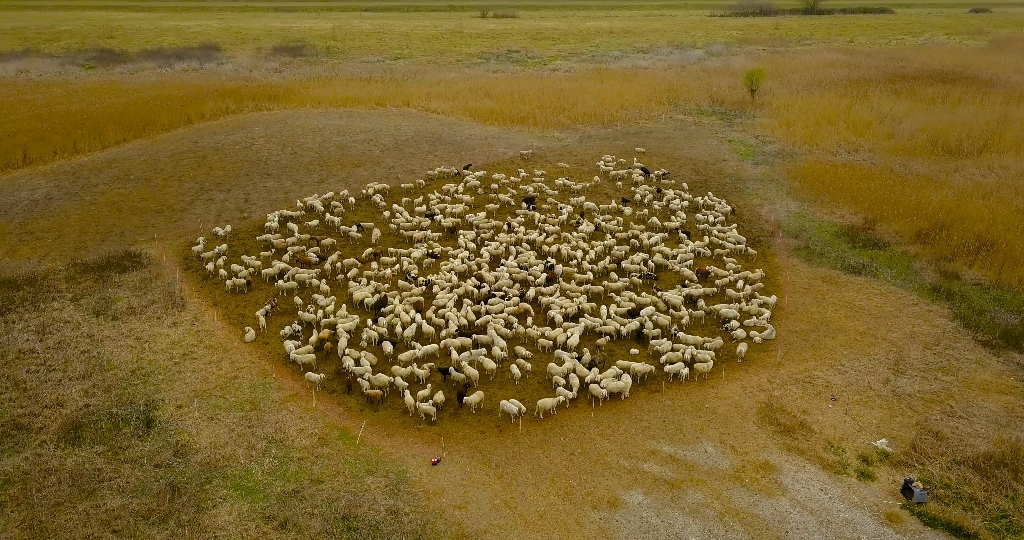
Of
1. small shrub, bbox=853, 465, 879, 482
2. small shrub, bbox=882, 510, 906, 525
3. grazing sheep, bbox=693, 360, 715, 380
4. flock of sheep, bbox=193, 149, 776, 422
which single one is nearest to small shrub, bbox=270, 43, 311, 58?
flock of sheep, bbox=193, 149, 776, 422

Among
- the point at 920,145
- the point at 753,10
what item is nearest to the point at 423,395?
the point at 920,145

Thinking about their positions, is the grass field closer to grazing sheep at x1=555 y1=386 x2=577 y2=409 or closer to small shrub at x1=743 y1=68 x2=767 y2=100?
grazing sheep at x1=555 y1=386 x2=577 y2=409

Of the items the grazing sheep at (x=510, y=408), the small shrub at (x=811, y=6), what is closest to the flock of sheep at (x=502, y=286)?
the grazing sheep at (x=510, y=408)

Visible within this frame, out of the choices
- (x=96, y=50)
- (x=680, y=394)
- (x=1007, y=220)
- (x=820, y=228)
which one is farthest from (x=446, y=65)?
(x=680, y=394)

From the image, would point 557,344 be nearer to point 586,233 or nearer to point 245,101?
point 586,233

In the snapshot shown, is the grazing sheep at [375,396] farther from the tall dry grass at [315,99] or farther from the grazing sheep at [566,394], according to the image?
the tall dry grass at [315,99]

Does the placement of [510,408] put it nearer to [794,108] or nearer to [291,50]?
[794,108]
